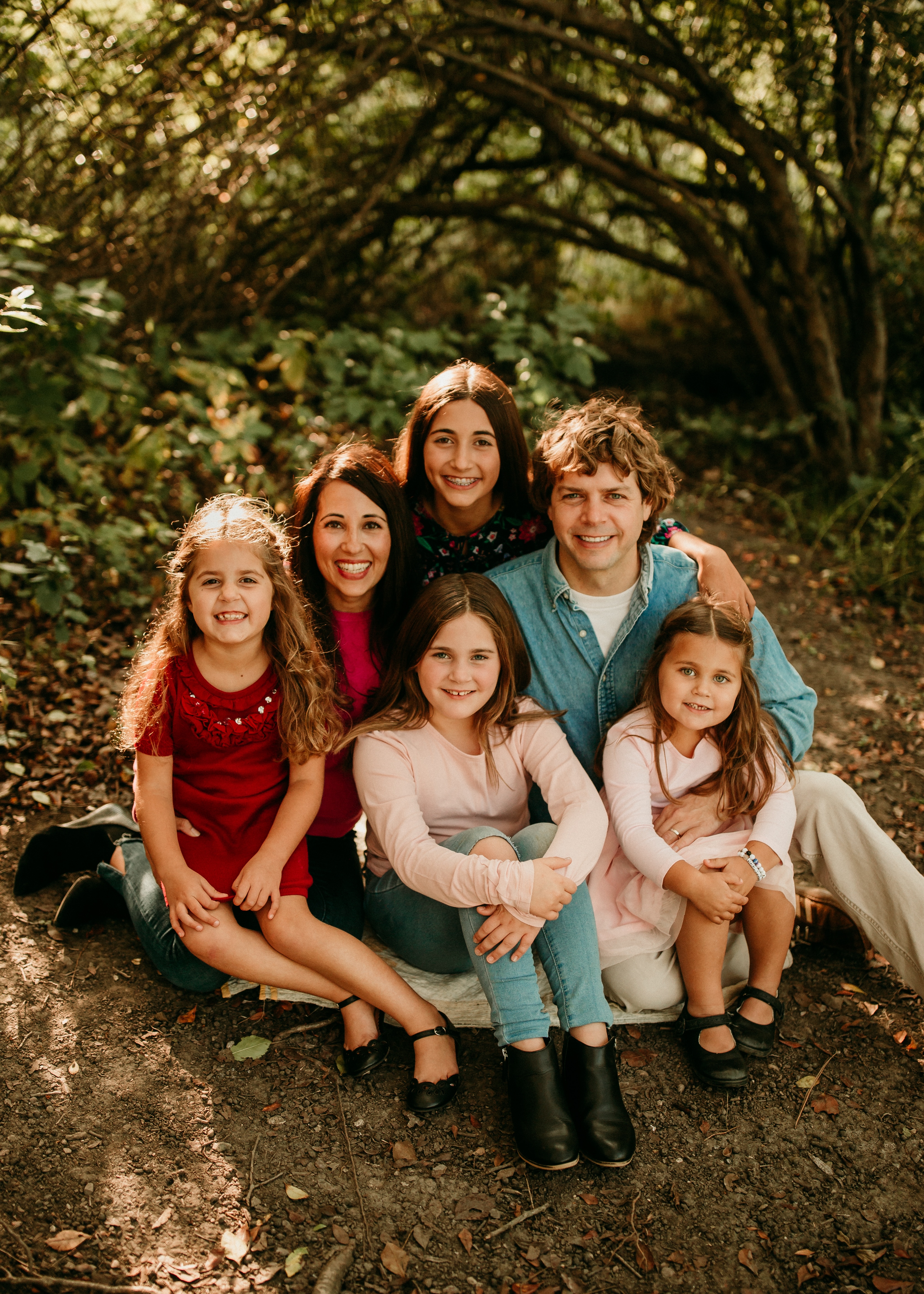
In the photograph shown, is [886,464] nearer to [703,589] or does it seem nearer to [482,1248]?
[703,589]

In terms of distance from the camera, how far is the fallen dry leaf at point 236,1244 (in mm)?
1793

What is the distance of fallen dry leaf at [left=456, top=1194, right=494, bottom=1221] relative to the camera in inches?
74.6

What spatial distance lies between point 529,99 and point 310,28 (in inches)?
42.8

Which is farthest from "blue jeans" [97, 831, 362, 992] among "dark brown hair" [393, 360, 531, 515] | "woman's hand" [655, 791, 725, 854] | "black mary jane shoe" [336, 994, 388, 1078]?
"dark brown hair" [393, 360, 531, 515]

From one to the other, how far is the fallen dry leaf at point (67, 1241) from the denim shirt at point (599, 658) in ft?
5.27

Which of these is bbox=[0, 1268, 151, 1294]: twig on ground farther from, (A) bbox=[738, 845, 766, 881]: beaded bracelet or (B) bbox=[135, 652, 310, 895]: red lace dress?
(A) bbox=[738, 845, 766, 881]: beaded bracelet

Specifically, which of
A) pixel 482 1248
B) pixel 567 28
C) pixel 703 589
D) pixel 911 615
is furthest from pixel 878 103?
pixel 482 1248

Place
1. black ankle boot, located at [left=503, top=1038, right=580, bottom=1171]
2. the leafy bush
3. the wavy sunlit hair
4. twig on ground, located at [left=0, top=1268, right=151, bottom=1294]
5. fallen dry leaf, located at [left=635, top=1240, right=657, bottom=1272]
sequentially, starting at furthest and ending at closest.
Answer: the leafy bush < the wavy sunlit hair < black ankle boot, located at [left=503, top=1038, right=580, bottom=1171] < fallen dry leaf, located at [left=635, top=1240, right=657, bottom=1272] < twig on ground, located at [left=0, top=1268, right=151, bottom=1294]

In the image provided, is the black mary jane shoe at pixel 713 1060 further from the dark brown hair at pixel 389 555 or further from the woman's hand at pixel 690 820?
the dark brown hair at pixel 389 555

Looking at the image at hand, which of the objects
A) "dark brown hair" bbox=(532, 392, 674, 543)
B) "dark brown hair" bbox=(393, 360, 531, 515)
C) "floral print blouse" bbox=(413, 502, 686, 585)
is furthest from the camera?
"floral print blouse" bbox=(413, 502, 686, 585)

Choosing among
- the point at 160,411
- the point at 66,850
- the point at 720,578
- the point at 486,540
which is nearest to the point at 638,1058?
the point at 720,578

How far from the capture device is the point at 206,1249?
1805 millimetres

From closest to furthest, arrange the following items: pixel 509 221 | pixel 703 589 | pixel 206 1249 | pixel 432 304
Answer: pixel 206 1249 < pixel 703 589 < pixel 509 221 < pixel 432 304

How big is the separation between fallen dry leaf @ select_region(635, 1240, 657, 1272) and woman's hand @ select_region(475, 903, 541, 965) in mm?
618
